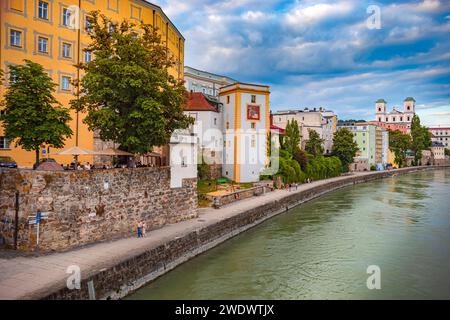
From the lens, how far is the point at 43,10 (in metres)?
30.8

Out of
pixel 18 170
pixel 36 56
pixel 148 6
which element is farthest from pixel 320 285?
pixel 148 6

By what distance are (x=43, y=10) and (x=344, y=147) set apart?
69.2 meters

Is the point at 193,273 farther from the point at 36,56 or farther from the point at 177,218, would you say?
the point at 36,56

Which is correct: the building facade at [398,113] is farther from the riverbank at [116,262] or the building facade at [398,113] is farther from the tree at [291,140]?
the riverbank at [116,262]

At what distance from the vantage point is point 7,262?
1558cm

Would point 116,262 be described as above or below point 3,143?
below

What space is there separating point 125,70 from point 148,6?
73.6 ft

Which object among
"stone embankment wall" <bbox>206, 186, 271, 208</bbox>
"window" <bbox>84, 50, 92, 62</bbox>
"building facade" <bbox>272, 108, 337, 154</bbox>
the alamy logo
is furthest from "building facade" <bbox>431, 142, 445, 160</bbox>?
"window" <bbox>84, 50, 92, 62</bbox>

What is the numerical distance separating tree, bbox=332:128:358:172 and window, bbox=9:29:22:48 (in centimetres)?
6995

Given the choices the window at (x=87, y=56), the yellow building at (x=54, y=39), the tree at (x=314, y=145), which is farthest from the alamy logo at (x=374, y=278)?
the tree at (x=314, y=145)

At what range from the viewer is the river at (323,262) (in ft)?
55.6

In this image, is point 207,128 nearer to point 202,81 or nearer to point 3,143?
point 3,143

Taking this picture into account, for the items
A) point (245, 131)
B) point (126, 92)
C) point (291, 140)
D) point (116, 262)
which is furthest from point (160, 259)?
point (291, 140)

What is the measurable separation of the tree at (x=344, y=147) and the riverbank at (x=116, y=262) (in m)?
62.0
